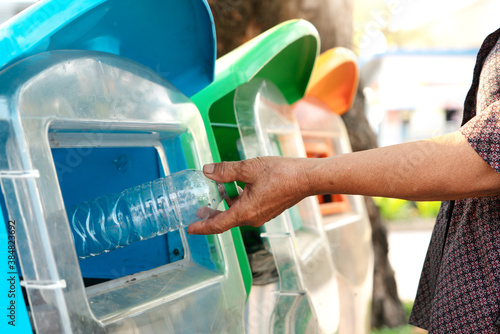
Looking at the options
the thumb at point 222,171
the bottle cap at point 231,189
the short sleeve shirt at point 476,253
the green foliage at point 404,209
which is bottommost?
the green foliage at point 404,209

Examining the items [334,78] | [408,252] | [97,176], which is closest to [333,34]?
[334,78]

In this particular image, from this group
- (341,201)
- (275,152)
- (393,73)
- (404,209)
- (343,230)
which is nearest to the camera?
(275,152)

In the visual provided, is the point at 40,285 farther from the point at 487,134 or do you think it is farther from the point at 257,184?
the point at 487,134

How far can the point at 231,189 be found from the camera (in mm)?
1371

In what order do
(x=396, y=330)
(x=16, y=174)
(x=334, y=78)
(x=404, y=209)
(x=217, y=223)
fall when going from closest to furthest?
(x=16, y=174), (x=217, y=223), (x=334, y=78), (x=396, y=330), (x=404, y=209)

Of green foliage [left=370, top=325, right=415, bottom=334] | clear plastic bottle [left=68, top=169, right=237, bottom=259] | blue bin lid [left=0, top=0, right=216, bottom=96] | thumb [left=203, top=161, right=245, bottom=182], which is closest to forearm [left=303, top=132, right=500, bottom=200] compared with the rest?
thumb [left=203, top=161, right=245, bottom=182]

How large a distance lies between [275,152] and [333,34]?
2.05 meters

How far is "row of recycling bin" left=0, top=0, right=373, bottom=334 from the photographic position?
0.92 metres

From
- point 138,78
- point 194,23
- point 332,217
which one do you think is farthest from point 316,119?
point 138,78

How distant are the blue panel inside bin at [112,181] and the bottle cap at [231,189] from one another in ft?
0.86

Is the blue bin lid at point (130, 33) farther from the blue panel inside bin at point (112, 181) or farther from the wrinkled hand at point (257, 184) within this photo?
the wrinkled hand at point (257, 184)

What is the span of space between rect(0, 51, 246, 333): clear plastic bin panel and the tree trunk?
1.69 m

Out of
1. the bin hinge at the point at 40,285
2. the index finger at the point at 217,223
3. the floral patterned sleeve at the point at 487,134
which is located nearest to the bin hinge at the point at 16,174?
the bin hinge at the point at 40,285

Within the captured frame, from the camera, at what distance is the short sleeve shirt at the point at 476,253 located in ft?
4.33
